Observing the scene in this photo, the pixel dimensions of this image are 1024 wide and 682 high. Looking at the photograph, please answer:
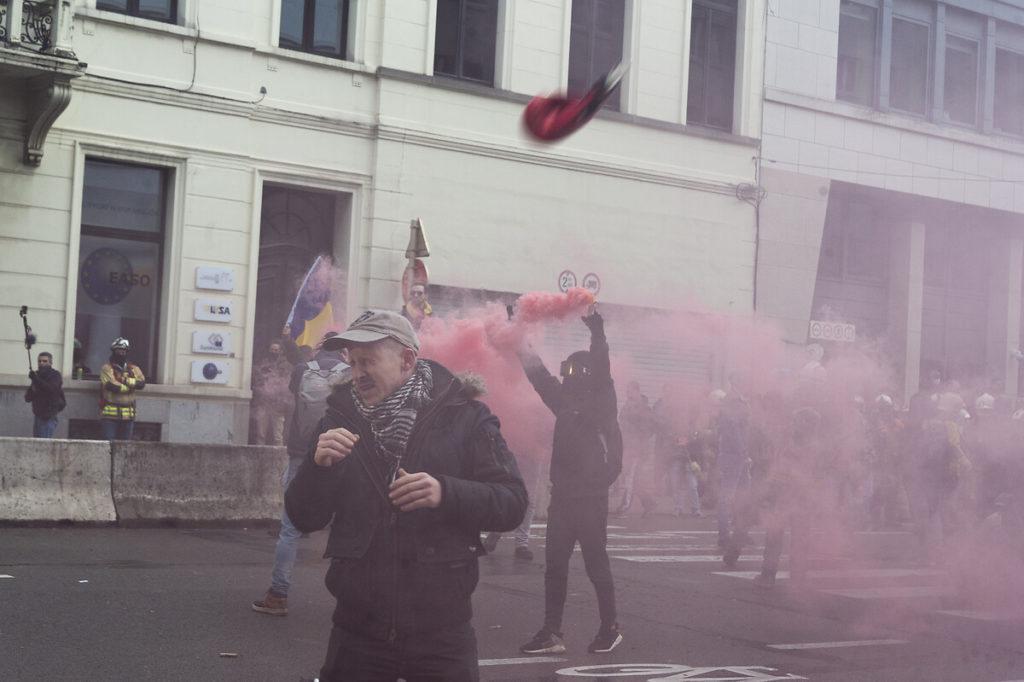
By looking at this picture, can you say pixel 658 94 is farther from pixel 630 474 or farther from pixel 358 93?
pixel 630 474

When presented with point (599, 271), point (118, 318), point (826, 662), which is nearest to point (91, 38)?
point (118, 318)

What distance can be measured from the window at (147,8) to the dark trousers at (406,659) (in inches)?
627

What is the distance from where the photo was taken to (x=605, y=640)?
763 centimetres

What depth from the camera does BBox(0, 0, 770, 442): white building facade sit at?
17.5 metres

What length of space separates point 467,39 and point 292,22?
3.01 metres

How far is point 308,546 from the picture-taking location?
1168 centimetres

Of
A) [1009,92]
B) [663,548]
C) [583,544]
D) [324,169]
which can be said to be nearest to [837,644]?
[583,544]

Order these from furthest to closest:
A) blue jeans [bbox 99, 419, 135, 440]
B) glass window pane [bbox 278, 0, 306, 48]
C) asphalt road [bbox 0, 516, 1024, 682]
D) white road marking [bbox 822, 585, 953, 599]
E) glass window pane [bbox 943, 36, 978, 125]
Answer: glass window pane [bbox 943, 36, 978, 125], glass window pane [bbox 278, 0, 306, 48], blue jeans [bbox 99, 419, 135, 440], white road marking [bbox 822, 585, 953, 599], asphalt road [bbox 0, 516, 1024, 682]

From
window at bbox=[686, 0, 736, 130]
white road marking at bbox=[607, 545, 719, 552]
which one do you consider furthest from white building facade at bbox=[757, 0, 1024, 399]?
white road marking at bbox=[607, 545, 719, 552]

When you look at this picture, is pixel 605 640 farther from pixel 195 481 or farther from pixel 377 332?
pixel 195 481

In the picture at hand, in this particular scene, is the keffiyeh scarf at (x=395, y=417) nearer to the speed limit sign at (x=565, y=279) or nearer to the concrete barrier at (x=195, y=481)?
the concrete barrier at (x=195, y=481)

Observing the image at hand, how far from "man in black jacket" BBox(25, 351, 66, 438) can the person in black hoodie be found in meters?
9.84

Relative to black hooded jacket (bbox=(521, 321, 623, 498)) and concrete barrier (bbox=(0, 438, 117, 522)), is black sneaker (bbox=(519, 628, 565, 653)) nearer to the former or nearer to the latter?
black hooded jacket (bbox=(521, 321, 623, 498))

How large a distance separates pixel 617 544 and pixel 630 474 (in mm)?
4774
